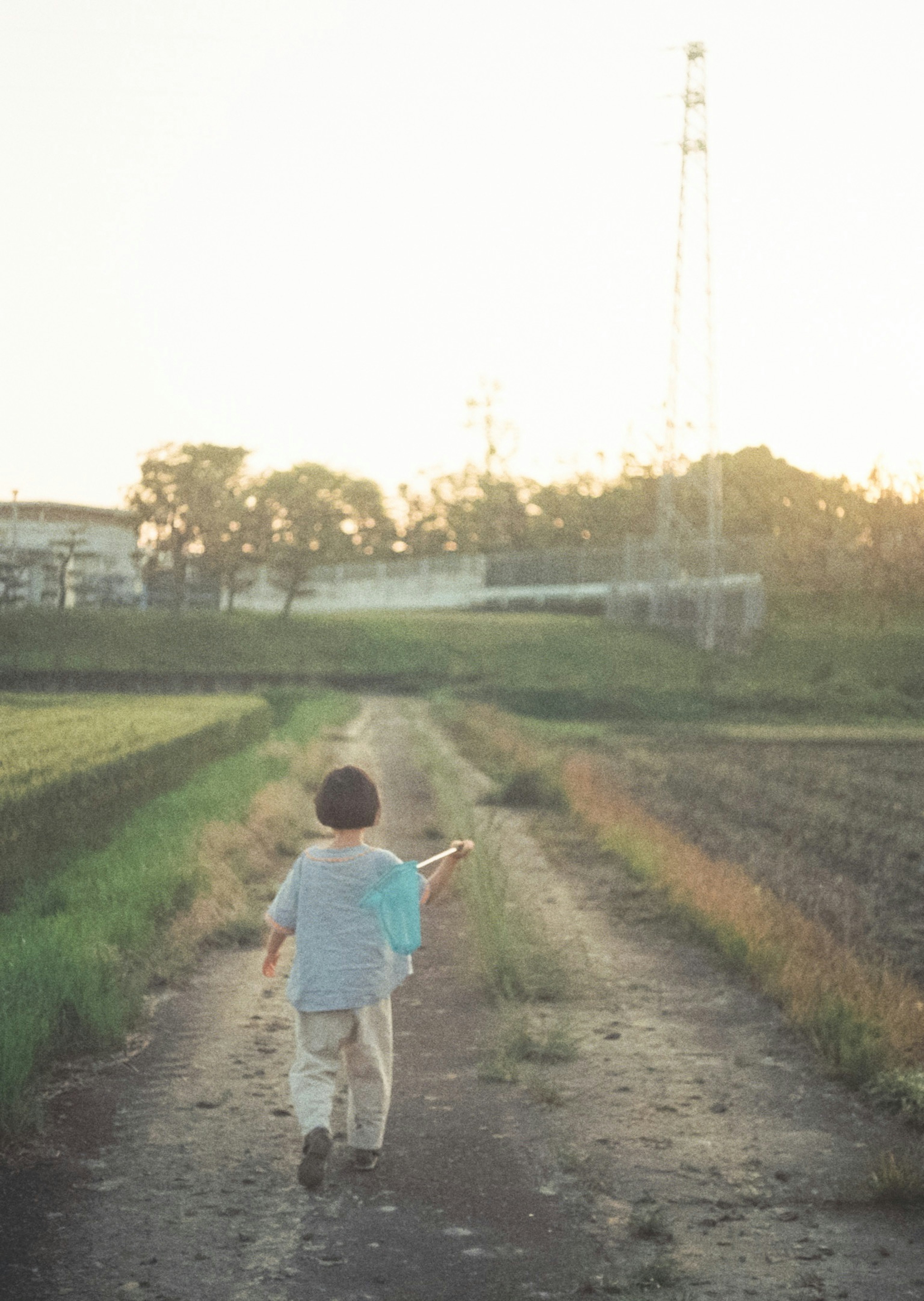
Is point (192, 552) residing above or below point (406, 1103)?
above

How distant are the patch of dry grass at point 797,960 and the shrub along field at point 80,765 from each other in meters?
4.70

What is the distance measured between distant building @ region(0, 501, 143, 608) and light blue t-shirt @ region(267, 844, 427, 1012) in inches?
1850

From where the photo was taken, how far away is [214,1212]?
511 centimetres

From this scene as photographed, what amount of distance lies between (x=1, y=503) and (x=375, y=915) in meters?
77.2

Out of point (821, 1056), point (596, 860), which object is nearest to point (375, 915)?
point (821, 1056)

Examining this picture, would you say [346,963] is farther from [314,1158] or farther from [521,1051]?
[521,1051]

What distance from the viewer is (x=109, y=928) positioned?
906 cm

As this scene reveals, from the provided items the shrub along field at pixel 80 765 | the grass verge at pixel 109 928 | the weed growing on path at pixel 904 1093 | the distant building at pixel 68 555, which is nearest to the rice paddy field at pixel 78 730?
the shrub along field at pixel 80 765

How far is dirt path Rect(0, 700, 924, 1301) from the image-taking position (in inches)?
181

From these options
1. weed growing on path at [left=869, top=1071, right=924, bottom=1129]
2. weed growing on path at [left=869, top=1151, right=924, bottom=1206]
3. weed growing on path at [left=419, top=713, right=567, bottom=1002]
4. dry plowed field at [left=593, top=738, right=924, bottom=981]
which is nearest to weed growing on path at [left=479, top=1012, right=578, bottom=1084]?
weed growing on path at [left=419, top=713, right=567, bottom=1002]

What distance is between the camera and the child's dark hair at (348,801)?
5.65m

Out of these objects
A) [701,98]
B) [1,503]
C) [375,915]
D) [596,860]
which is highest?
[701,98]

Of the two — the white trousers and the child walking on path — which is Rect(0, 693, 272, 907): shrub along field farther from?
the white trousers

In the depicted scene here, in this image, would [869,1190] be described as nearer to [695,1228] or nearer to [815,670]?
[695,1228]
